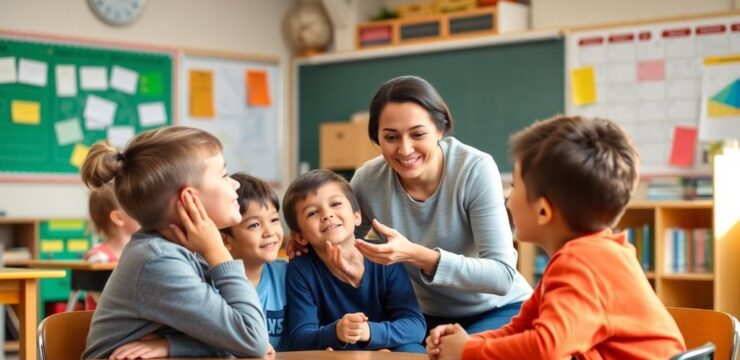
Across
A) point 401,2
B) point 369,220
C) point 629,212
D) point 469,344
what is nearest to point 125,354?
point 469,344

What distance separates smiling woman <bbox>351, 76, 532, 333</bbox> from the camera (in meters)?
2.37

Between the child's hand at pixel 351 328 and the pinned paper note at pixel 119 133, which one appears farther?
the pinned paper note at pixel 119 133

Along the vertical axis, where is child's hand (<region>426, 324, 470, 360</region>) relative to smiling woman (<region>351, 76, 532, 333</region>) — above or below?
below

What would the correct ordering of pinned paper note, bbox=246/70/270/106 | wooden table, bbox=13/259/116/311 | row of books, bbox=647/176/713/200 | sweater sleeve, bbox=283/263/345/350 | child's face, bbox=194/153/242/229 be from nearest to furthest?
child's face, bbox=194/153/242/229 → sweater sleeve, bbox=283/263/345/350 → wooden table, bbox=13/259/116/311 → row of books, bbox=647/176/713/200 → pinned paper note, bbox=246/70/270/106

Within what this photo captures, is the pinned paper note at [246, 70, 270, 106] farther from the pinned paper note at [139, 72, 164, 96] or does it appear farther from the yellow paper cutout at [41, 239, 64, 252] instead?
the yellow paper cutout at [41, 239, 64, 252]

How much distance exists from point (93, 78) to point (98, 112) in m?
0.22

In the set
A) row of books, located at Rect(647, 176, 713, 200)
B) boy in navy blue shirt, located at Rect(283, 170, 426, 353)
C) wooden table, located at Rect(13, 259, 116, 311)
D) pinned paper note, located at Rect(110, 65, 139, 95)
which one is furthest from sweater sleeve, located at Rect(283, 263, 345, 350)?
pinned paper note, located at Rect(110, 65, 139, 95)

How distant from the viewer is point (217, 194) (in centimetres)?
188

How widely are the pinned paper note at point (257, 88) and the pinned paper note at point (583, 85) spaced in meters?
2.28

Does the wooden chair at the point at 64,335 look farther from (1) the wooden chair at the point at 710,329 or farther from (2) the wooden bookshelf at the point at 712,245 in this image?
(2) the wooden bookshelf at the point at 712,245

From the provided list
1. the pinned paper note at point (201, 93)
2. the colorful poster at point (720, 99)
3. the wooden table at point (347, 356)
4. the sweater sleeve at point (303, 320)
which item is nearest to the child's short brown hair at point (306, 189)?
the sweater sleeve at point (303, 320)

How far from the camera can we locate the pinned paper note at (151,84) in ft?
22.2

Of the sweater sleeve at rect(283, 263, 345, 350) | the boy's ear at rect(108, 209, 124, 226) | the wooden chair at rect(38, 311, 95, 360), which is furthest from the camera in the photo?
the boy's ear at rect(108, 209, 124, 226)

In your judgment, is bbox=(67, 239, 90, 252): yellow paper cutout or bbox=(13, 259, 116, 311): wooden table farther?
bbox=(67, 239, 90, 252): yellow paper cutout
